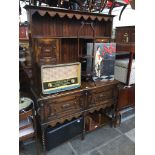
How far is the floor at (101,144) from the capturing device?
176 cm

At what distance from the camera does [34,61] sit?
1636mm

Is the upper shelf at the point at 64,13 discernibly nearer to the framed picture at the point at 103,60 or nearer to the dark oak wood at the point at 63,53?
the dark oak wood at the point at 63,53

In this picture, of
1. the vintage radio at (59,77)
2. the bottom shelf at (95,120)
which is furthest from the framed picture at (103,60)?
the bottom shelf at (95,120)

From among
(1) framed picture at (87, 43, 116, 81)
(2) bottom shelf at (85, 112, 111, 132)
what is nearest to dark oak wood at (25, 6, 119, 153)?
(1) framed picture at (87, 43, 116, 81)

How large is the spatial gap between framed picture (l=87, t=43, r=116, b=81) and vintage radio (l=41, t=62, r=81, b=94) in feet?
1.05

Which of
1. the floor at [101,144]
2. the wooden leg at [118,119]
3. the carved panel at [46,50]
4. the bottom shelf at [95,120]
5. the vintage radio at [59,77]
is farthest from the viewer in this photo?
the wooden leg at [118,119]

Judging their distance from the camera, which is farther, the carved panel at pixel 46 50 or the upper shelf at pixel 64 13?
the carved panel at pixel 46 50

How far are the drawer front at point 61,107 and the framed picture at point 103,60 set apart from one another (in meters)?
0.43

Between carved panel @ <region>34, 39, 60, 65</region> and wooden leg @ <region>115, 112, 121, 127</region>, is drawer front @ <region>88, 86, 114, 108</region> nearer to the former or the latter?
wooden leg @ <region>115, 112, 121, 127</region>

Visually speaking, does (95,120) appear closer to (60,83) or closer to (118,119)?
(118,119)

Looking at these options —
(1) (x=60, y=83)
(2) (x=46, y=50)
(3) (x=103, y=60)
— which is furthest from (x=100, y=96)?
(2) (x=46, y=50)

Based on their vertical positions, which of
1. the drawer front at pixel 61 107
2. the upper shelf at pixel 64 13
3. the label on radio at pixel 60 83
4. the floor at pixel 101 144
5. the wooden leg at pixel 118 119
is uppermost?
the upper shelf at pixel 64 13
